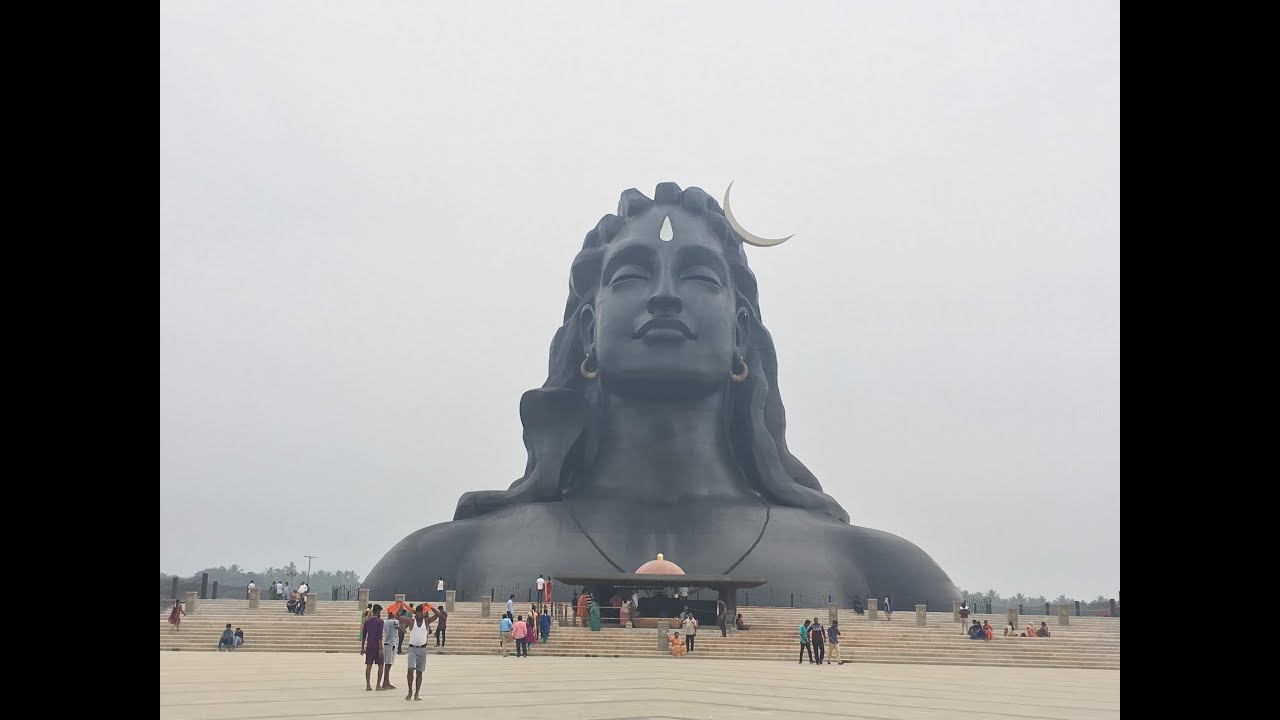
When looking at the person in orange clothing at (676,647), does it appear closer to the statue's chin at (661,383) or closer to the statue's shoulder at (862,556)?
the statue's shoulder at (862,556)

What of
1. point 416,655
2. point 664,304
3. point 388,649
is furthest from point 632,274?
point 416,655

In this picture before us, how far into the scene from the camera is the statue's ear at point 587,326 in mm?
33875

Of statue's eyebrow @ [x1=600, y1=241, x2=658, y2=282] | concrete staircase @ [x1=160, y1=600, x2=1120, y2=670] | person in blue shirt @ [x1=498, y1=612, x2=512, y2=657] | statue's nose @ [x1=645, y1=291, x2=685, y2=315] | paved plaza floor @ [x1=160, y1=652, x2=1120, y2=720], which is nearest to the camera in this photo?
paved plaza floor @ [x1=160, y1=652, x2=1120, y2=720]

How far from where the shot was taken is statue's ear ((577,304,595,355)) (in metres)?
33.9

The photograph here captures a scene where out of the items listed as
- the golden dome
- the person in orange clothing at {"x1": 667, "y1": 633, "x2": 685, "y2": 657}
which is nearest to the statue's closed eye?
the golden dome

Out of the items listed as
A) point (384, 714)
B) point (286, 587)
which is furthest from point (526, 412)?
point (384, 714)

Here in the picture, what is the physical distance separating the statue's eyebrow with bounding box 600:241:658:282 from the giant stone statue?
0.04 meters

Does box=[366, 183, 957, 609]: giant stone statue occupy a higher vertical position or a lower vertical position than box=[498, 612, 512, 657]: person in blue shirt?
higher

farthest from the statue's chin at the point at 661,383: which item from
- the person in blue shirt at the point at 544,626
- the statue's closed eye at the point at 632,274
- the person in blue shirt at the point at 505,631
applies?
the person in blue shirt at the point at 505,631

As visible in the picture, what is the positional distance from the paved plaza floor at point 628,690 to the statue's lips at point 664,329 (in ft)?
47.1

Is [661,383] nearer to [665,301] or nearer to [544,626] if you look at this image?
[665,301]

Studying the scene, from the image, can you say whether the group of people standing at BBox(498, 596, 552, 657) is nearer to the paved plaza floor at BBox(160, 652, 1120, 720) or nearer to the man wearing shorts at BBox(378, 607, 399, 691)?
the paved plaza floor at BBox(160, 652, 1120, 720)

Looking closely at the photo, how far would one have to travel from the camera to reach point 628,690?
11.6 meters

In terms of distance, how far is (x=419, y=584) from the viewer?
3066cm
